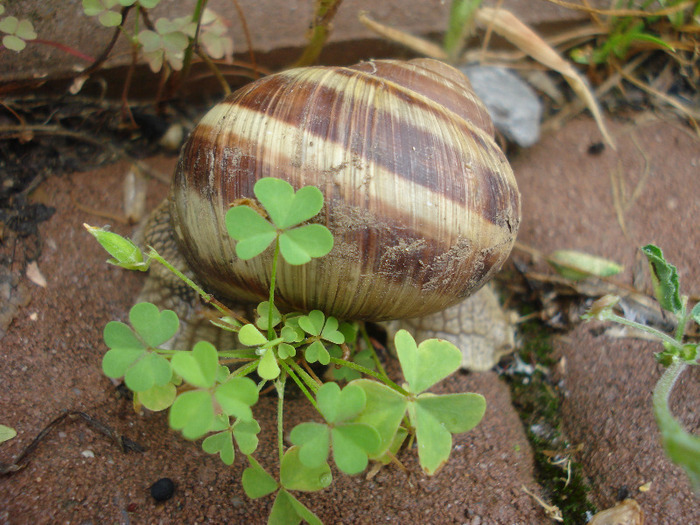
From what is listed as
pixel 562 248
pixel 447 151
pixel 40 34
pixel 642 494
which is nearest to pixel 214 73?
pixel 40 34

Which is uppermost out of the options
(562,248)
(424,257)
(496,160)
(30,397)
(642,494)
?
(496,160)

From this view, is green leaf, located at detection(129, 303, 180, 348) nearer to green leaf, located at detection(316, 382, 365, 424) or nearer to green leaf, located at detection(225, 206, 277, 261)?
green leaf, located at detection(225, 206, 277, 261)

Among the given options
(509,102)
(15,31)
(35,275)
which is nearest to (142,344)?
(35,275)

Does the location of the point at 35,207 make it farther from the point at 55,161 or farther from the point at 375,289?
the point at 375,289

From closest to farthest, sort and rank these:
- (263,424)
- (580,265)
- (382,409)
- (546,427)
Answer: (382,409) → (263,424) → (546,427) → (580,265)

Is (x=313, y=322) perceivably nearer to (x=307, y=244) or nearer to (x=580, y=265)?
(x=307, y=244)

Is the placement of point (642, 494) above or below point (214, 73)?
below

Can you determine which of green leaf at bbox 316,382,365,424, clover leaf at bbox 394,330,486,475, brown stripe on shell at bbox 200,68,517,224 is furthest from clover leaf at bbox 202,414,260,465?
brown stripe on shell at bbox 200,68,517,224
